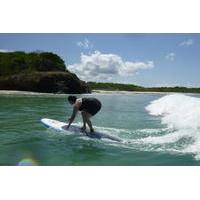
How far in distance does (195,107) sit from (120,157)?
8.97 m

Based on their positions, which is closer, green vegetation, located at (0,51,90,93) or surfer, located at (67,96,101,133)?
surfer, located at (67,96,101,133)

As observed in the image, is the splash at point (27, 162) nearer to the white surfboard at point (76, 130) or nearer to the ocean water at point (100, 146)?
the ocean water at point (100, 146)

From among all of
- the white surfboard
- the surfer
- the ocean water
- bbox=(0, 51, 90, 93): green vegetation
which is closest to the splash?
the ocean water

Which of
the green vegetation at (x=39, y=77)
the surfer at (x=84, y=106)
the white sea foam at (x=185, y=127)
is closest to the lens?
the white sea foam at (x=185, y=127)

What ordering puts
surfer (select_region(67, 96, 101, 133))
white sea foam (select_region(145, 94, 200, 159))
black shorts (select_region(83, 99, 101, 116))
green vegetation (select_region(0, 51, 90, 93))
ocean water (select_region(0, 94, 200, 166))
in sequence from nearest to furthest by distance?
ocean water (select_region(0, 94, 200, 166)) → white sea foam (select_region(145, 94, 200, 159)) → surfer (select_region(67, 96, 101, 133)) → black shorts (select_region(83, 99, 101, 116)) → green vegetation (select_region(0, 51, 90, 93))

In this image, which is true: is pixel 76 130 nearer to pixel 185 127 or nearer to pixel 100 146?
pixel 100 146

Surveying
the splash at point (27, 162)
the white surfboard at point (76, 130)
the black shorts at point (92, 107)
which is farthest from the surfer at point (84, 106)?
the splash at point (27, 162)

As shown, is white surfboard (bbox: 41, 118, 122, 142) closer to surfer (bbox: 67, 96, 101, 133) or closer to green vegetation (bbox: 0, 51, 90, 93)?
surfer (bbox: 67, 96, 101, 133)

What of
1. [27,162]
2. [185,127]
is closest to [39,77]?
[185,127]

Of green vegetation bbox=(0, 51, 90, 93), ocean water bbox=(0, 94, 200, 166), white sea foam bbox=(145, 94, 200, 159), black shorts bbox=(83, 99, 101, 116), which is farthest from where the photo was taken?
green vegetation bbox=(0, 51, 90, 93)

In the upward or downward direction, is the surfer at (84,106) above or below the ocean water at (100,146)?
above
